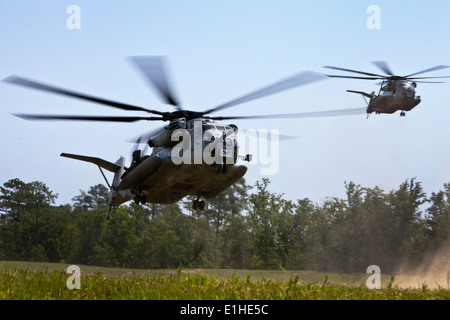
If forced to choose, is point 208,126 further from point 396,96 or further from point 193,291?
point 396,96

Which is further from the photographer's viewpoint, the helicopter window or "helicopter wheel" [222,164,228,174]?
the helicopter window

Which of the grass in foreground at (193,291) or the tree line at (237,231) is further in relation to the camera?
the tree line at (237,231)

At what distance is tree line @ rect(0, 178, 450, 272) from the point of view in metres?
33.1

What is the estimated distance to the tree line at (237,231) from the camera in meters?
33.1

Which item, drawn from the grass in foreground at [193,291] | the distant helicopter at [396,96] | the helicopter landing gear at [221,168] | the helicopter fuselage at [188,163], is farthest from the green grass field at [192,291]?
the distant helicopter at [396,96]

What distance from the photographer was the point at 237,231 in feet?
154

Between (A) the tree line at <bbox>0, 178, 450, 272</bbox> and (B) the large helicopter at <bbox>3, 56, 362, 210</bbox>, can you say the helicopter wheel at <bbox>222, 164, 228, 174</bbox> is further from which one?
(A) the tree line at <bbox>0, 178, 450, 272</bbox>

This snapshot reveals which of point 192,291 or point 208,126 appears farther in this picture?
point 208,126

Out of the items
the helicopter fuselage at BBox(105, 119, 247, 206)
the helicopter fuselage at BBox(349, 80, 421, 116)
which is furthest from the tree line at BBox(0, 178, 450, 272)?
the helicopter fuselage at BBox(105, 119, 247, 206)

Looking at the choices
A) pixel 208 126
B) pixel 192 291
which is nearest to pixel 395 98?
pixel 208 126

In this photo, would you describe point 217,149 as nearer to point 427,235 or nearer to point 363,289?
point 363,289

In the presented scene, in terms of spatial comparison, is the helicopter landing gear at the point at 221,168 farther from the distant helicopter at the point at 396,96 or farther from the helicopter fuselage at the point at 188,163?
the distant helicopter at the point at 396,96

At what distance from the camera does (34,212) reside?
164 feet
